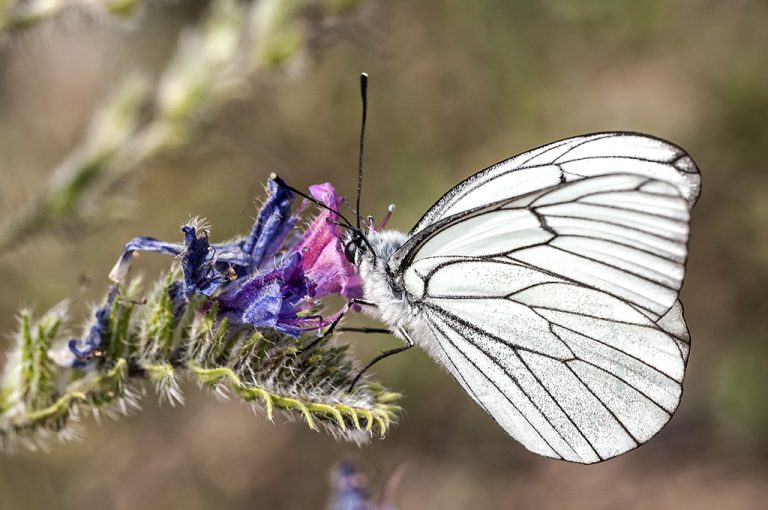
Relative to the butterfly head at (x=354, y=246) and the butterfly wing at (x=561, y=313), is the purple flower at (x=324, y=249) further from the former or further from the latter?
the butterfly wing at (x=561, y=313)

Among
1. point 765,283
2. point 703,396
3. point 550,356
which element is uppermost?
point 765,283

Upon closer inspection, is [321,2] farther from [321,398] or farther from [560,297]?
[321,398]

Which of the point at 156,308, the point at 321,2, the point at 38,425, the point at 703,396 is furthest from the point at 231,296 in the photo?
the point at 703,396

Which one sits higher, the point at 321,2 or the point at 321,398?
the point at 321,2

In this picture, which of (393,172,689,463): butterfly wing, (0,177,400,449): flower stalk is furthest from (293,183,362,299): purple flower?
(393,172,689,463): butterfly wing

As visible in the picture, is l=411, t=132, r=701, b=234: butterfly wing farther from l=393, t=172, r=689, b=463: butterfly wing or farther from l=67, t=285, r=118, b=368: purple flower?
l=67, t=285, r=118, b=368: purple flower

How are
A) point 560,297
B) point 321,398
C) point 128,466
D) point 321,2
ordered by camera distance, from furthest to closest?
point 128,466, point 321,2, point 560,297, point 321,398
